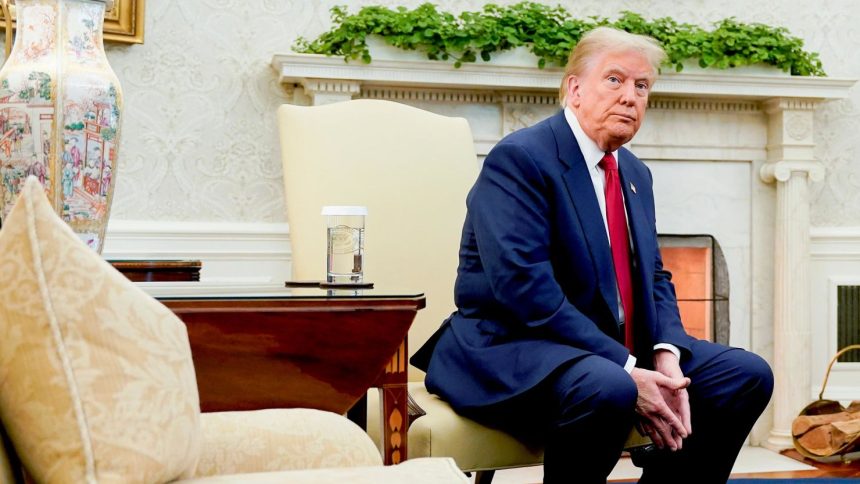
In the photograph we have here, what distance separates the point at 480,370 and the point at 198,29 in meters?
2.06

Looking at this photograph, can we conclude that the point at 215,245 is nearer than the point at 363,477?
No

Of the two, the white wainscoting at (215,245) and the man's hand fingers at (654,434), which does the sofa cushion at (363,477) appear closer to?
the man's hand fingers at (654,434)

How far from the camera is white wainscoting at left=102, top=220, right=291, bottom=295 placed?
351 centimetres

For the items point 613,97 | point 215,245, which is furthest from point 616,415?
point 215,245

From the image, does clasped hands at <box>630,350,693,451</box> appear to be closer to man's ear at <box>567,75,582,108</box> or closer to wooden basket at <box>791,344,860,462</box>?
man's ear at <box>567,75,582,108</box>

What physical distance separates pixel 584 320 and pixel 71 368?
4.35ft

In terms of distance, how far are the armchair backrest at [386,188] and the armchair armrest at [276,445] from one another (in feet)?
3.41

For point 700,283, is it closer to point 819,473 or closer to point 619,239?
point 819,473

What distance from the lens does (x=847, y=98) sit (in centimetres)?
418

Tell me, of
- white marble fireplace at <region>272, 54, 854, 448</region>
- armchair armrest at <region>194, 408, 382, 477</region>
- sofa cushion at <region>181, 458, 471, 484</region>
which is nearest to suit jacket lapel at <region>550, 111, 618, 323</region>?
armchair armrest at <region>194, 408, 382, 477</region>

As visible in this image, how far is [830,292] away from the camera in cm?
413

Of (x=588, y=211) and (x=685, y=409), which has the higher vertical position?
(x=588, y=211)

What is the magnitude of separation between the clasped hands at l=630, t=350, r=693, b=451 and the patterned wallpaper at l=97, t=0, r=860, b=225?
1.97m

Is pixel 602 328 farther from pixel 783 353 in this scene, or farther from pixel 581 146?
pixel 783 353
